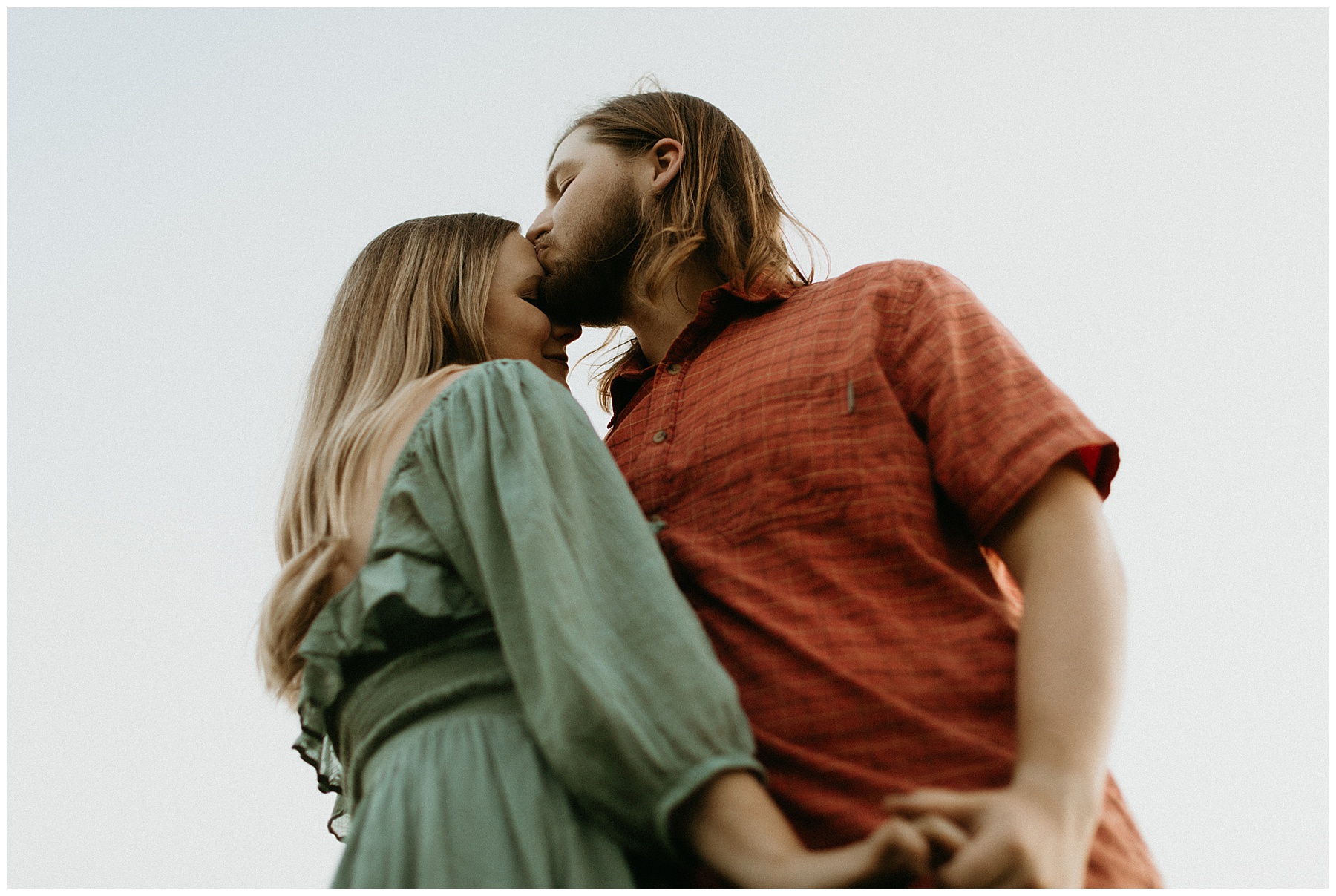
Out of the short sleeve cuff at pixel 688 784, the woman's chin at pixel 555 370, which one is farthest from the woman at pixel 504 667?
the woman's chin at pixel 555 370

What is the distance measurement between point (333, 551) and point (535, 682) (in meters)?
0.47

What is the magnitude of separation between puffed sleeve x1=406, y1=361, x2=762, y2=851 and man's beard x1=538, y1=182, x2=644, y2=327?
85cm

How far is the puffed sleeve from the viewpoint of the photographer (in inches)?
44.1

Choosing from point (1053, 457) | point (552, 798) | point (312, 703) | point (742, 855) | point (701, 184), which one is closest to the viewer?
point (742, 855)

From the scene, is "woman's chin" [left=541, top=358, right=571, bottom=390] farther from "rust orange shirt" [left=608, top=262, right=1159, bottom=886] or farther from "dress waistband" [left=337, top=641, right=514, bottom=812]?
"dress waistband" [left=337, top=641, right=514, bottom=812]

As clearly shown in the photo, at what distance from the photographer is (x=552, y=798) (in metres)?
1.20

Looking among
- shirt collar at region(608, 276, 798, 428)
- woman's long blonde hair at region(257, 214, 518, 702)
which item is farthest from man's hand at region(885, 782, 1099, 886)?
shirt collar at region(608, 276, 798, 428)

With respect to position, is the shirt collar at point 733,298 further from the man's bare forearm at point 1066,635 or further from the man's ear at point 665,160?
the man's bare forearm at point 1066,635

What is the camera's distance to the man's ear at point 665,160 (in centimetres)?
240

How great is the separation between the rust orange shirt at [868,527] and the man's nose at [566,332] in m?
0.68

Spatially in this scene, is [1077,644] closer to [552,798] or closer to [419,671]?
[552,798]

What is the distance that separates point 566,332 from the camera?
7.95 ft

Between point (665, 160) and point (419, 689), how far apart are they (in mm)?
1462

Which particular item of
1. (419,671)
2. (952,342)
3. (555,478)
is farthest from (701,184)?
(419,671)
